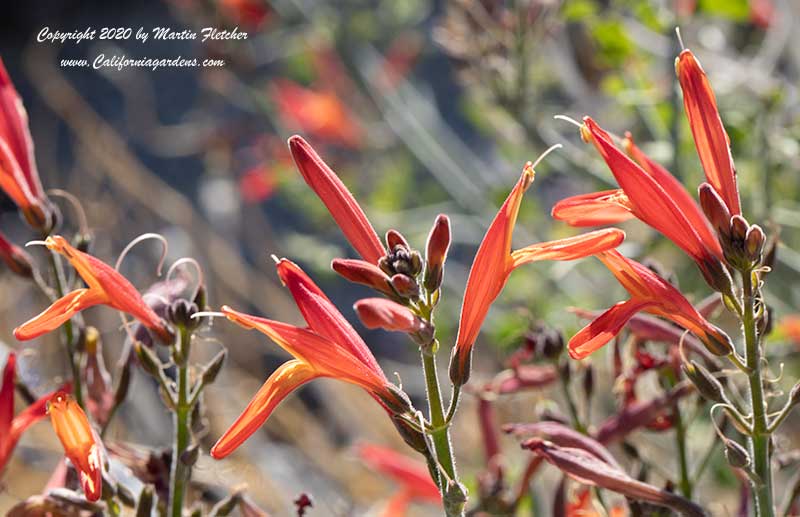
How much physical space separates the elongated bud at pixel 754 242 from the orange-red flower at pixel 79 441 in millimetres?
518

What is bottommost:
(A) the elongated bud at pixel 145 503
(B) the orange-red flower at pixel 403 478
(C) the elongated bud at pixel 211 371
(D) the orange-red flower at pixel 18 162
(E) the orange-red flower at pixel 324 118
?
(B) the orange-red flower at pixel 403 478

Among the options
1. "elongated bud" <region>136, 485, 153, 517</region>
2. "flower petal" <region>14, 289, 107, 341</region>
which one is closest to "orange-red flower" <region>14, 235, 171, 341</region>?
"flower petal" <region>14, 289, 107, 341</region>

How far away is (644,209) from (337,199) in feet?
0.80

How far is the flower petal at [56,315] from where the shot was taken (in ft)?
2.59

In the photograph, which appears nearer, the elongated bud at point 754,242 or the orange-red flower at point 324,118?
the elongated bud at point 754,242

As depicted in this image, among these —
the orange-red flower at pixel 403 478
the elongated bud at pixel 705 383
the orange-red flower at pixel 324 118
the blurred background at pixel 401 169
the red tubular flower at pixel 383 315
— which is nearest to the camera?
the red tubular flower at pixel 383 315

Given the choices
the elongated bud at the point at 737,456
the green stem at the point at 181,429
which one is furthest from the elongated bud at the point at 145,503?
the elongated bud at the point at 737,456

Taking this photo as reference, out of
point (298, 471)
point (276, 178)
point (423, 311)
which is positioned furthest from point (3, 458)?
point (276, 178)

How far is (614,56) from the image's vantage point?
6.97ft

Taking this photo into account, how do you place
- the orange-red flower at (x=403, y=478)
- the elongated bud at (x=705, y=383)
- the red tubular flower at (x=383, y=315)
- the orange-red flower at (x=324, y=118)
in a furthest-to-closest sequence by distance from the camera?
the orange-red flower at (x=324, y=118) → the orange-red flower at (x=403, y=478) → the elongated bud at (x=705, y=383) → the red tubular flower at (x=383, y=315)

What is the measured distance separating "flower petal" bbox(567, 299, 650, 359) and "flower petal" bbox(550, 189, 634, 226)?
0.09m

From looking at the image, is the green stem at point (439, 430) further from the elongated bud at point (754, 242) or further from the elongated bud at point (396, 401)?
the elongated bud at point (754, 242)

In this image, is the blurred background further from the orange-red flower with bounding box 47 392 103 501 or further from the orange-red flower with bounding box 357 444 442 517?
the orange-red flower with bounding box 47 392 103 501

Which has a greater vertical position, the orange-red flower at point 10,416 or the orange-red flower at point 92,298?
the orange-red flower at point 92,298
